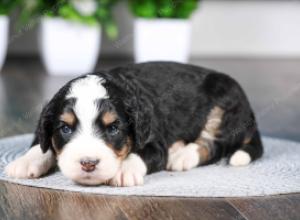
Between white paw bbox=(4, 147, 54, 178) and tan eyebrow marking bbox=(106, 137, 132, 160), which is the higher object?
tan eyebrow marking bbox=(106, 137, 132, 160)

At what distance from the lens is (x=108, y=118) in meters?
2.90

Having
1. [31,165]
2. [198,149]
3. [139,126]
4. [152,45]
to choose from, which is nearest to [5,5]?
[152,45]

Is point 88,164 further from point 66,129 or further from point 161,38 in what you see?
point 161,38

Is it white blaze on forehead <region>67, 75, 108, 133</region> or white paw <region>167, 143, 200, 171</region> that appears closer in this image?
white blaze on forehead <region>67, 75, 108, 133</region>

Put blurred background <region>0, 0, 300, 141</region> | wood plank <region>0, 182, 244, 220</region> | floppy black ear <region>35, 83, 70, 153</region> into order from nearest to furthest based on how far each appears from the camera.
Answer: wood plank <region>0, 182, 244, 220</region>
floppy black ear <region>35, 83, 70, 153</region>
blurred background <region>0, 0, 300, 141</region>

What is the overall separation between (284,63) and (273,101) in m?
3.52

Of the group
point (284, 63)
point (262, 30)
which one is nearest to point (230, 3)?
point (262, 30)

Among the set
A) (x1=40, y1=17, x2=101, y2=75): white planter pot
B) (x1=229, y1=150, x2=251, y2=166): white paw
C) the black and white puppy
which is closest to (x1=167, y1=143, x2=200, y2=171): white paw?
the black and white puppy

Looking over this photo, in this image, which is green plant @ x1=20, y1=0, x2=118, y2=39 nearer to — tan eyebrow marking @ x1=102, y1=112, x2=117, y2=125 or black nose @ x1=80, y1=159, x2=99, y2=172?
tan eyebrow marking @ x1=102, y1=112, x2=117, y2=125

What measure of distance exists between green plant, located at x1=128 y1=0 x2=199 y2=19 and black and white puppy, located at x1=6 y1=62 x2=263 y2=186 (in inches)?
168

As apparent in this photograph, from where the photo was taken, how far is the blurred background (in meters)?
5.83

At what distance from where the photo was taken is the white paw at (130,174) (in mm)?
2947

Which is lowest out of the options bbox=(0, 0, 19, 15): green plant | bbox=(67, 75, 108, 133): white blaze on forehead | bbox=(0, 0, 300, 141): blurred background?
bbox=(0, 0, 300, 141): blurred background

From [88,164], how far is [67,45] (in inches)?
205
